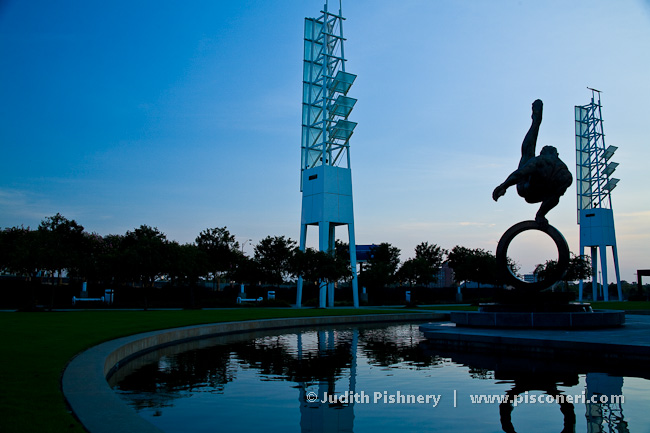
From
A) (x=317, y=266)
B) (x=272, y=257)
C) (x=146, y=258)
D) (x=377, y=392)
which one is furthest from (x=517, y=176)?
(x=272, y=257)

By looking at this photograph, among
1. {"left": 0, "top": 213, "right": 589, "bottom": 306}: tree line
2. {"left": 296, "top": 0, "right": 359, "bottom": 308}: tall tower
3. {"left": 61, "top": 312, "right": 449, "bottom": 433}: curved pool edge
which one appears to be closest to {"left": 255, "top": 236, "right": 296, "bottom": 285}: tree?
{"left": 0, "top": 213, "right": 589, "bottom": 306}: tree line

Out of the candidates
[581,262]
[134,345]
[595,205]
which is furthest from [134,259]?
[595,205]

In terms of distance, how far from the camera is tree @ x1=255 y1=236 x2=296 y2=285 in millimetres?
73875

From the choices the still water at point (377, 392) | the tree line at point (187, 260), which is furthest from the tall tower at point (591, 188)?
the still water at point (377, 392)

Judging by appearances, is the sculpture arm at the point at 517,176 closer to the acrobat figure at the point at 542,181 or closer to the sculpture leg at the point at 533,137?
the acrobat figure at the point at 542,181

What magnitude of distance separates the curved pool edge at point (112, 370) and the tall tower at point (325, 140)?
897 inches

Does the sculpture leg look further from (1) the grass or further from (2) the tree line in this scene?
(1) the grass

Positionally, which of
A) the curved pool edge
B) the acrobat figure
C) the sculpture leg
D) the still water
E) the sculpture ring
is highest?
the sculpture leg

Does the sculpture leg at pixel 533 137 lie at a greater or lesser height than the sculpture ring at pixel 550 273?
greater

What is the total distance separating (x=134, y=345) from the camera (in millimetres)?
14828

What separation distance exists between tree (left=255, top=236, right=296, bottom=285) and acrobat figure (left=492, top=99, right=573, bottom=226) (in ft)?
155

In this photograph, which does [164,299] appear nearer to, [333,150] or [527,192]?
[333,150]

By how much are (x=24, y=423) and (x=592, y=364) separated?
475 inches

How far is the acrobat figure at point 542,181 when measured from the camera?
901 inches
